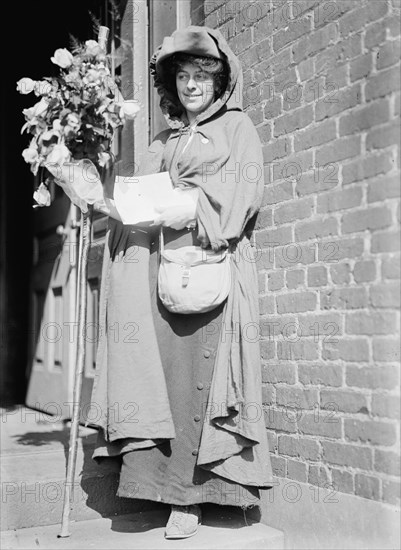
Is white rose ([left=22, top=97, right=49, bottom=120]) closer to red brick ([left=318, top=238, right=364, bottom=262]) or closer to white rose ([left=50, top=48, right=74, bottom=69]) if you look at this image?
white rose ([left=50, top=48, right=74, bottom=69])

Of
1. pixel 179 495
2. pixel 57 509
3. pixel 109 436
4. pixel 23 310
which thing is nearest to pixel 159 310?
pixel 109 436

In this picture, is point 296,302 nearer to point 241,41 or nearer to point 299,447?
point 299,447

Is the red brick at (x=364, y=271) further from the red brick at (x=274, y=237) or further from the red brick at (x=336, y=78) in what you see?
the red brick at (x=336, y=78)

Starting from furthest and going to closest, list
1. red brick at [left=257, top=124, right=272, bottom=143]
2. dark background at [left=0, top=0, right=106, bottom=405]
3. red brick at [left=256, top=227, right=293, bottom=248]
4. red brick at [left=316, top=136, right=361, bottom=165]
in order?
dark background at [left=0, top=0, right=106, bottom=405], red brick at [left=257, top=124, right=272, bottom=143], red brick at [left=256, top=227, right=293, bottom=248], red brick at [left=316, top=136, right=361, bottom=165]

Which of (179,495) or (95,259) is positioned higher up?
(95,259)

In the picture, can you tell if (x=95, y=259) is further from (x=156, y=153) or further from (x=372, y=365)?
(x=372, y=365)

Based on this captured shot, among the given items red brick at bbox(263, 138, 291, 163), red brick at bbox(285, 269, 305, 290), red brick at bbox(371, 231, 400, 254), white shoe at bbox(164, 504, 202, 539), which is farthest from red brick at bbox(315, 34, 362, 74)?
white shoe at bbox(164, 504, 202, 539)

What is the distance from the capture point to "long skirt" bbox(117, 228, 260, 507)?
294cm

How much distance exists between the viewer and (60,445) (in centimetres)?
383

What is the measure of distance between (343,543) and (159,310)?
1.20 metres

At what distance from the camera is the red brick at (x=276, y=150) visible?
3041mm

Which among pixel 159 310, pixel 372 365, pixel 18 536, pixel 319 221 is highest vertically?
pixel 319 221

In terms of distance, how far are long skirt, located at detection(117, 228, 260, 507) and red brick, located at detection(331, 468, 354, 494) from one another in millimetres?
382

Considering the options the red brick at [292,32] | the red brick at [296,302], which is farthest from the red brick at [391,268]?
the red brick at [292,32]
